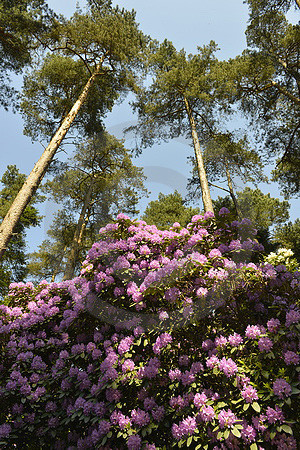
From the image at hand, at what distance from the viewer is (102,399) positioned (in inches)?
104

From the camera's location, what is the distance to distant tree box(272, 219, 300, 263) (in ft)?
49.5

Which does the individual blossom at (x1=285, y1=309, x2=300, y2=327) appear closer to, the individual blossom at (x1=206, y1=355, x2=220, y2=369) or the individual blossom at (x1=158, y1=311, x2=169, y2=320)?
the individual blossom at (x1=206, y1=355, x2=220, y2=369)

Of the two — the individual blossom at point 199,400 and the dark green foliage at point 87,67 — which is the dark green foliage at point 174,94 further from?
the individual blossom at point 199,400

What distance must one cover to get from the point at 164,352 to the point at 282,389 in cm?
99

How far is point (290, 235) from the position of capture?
55.0 ft

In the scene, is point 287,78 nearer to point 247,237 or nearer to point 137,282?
point 247,237

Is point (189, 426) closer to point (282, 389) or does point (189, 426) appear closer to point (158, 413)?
point (158, 413)

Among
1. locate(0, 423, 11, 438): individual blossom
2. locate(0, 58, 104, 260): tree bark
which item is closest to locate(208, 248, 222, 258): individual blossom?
locate(0, 423, 11, 438): individual blossom

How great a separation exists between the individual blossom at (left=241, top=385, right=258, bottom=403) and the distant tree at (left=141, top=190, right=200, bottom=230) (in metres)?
16.1

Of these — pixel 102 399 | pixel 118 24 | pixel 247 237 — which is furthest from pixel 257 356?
pixel 118 24

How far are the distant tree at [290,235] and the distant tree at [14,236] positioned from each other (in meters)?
13.6

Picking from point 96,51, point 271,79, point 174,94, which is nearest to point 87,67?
point 96,51

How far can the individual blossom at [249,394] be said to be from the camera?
1.94 meters

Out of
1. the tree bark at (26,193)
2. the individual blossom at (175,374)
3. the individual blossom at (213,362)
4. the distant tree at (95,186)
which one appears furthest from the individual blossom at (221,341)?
the distant tree at (95,186)
